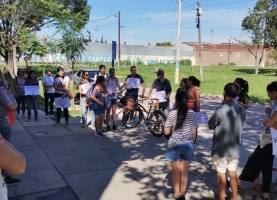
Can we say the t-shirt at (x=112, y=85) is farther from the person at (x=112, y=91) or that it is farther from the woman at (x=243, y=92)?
the woman at (x=243, y=92)

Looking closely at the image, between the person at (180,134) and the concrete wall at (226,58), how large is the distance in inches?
3167

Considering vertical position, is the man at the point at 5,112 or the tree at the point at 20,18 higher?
the tree at the point at 20,18

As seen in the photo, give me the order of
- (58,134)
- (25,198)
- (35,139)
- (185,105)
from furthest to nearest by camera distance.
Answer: (58,134) → (35,139) → (25,198) → (185,105)

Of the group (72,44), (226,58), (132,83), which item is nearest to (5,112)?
(132,83)

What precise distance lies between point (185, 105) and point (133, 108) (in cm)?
467

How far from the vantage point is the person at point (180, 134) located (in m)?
4.05

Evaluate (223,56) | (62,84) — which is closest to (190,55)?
(223,56)

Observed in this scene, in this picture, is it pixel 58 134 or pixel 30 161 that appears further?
pixel 58 134

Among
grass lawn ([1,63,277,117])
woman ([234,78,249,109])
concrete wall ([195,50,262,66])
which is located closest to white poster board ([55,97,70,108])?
grass lawn ([1,63,277,117])

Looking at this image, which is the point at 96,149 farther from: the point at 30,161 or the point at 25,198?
the point at 25,198

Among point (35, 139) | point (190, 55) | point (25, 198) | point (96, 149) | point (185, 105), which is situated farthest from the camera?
point (190, 55)

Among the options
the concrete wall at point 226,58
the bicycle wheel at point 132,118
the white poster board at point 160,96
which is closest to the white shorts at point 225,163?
the white poster board at point 160,96

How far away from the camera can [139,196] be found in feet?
14.7

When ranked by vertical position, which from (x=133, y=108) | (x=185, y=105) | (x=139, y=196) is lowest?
(x=139, y=196)
